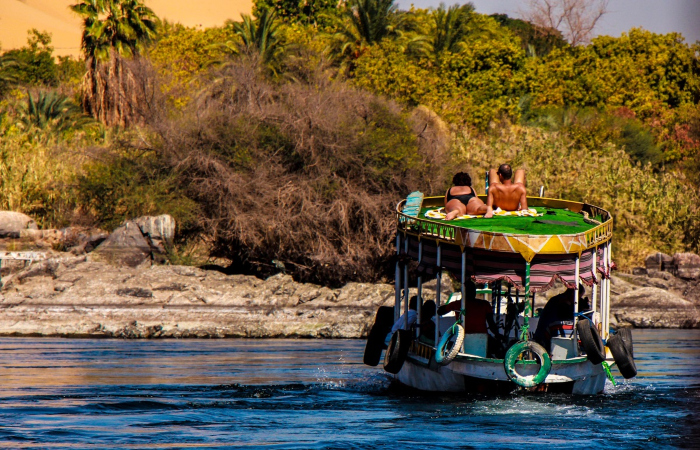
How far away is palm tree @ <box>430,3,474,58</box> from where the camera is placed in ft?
170

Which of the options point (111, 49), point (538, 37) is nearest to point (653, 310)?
point (111, 49)

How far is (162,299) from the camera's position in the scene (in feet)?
83.6

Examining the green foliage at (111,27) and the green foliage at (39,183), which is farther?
the green foliage at (111,27)

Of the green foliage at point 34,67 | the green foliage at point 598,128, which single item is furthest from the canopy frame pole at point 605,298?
the green foliage at point 34,67

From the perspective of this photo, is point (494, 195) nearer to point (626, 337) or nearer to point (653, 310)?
point (626, 337)

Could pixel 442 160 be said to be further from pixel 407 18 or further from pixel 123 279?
pixel 407 18

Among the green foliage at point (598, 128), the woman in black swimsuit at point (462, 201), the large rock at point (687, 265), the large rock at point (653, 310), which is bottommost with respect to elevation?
the large rock at point (653, 310)

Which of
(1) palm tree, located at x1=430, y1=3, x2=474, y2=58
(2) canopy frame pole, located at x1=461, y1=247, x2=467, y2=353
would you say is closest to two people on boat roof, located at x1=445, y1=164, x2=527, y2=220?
(2) canopy frame pole, located at x1=461, y1=247, x2=467, y2=353

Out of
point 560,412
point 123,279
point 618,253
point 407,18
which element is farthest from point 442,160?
point 407,18

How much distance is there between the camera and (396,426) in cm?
1155

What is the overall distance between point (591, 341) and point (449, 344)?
6.00ft

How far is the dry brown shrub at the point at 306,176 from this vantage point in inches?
1116

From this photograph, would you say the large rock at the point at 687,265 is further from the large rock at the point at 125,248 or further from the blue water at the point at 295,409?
the large rock at the point at 125,248

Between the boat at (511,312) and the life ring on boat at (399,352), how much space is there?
1cm
